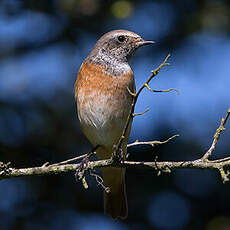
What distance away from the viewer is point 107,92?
5109 millimetres

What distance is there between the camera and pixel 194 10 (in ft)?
23.9

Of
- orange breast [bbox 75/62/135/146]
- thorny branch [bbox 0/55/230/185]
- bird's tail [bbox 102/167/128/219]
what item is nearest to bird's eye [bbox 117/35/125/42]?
orange breast [bbox 75/62/135/146]

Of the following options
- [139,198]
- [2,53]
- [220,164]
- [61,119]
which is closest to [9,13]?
[2,53]

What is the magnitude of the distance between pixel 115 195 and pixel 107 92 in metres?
1.33

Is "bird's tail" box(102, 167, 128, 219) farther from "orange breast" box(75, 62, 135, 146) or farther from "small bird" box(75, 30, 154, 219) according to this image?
"orange breast" box(75, 62, 135, 146)

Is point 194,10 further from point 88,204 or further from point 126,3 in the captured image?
point 88,204

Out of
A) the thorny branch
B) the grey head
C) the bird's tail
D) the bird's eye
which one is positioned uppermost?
the bird's eye

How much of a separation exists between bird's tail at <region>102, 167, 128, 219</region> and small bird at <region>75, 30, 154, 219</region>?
0.4 inches

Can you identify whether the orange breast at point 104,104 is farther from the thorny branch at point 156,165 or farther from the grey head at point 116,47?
the thorny branch at point 156,165

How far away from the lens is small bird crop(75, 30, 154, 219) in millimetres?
5102

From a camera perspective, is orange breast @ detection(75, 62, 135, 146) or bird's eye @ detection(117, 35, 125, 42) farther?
bird's eye @ detection(117, 35, 125, 42)

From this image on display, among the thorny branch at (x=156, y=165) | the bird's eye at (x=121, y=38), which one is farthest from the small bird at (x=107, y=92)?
the thorny branch at (x=156, y=165)

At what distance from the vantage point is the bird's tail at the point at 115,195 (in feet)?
18.7

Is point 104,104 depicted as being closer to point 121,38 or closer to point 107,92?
point 107,92
